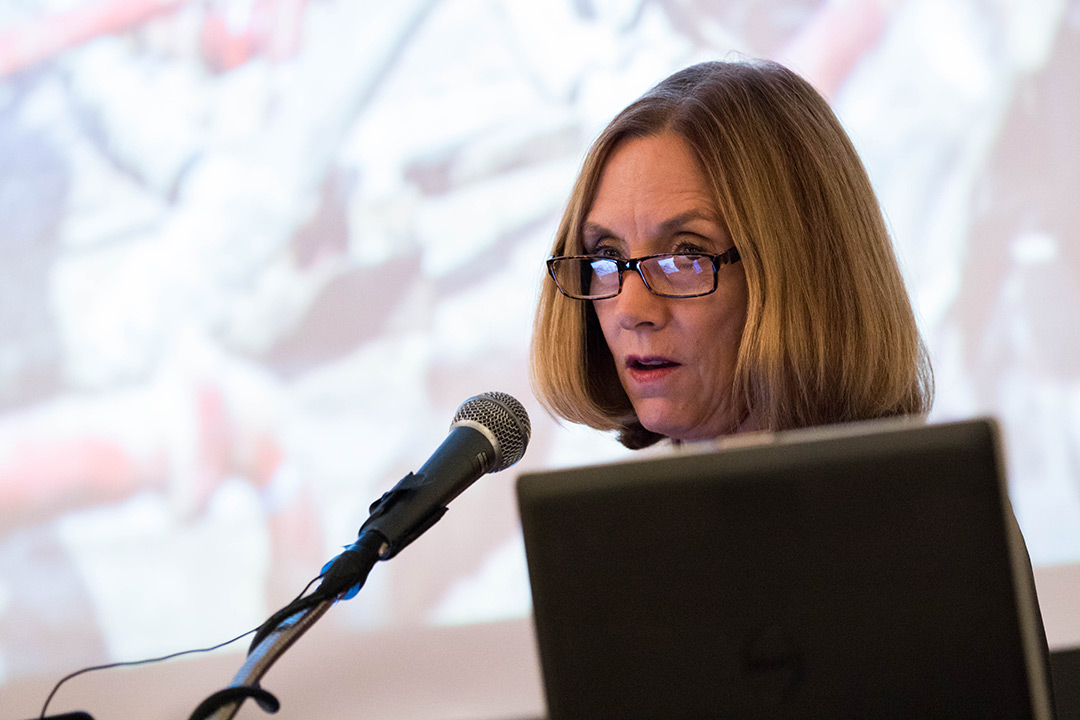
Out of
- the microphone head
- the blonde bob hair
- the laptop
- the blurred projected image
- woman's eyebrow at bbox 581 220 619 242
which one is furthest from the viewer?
the blurred projected image

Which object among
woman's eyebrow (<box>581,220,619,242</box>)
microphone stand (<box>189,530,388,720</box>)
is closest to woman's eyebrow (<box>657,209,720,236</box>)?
woman's eyebrow (<box>581,220,619,242</box>)

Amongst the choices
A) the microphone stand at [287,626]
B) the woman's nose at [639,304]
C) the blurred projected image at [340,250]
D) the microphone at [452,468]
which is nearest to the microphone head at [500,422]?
the microphone at [452,468]

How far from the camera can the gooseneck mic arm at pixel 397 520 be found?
2.75ft

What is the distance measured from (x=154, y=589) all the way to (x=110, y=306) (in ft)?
2.64

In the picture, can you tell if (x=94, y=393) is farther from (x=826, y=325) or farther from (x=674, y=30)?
(x=826, y=325)

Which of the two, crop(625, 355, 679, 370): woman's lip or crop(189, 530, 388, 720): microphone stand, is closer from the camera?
crop(189, 530, 388, 720): microphone stand

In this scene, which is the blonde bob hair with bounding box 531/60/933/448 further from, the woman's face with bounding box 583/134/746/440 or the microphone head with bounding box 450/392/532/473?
the microphone head with bounding box 450/392/532/473

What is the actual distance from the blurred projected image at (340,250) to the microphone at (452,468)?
1.63 meters

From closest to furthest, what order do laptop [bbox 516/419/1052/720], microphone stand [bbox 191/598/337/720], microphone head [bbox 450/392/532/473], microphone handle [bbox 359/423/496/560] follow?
laptop [bbox 516/419/1052/720] → microphone stand [bbox 191/598/337/720] → microphone handle [bbox 359/423/496/560] → microphone head [bbox 450/392/532/473]

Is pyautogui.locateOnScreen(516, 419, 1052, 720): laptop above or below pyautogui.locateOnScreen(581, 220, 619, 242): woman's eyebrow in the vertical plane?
below

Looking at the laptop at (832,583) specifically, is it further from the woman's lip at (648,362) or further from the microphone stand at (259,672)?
the woman's lip at (648,362)

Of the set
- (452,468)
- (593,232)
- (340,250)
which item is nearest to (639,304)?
(593,232)

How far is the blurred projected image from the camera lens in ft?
8.93

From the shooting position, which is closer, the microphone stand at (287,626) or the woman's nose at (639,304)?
the microphone stand at (287,626)
